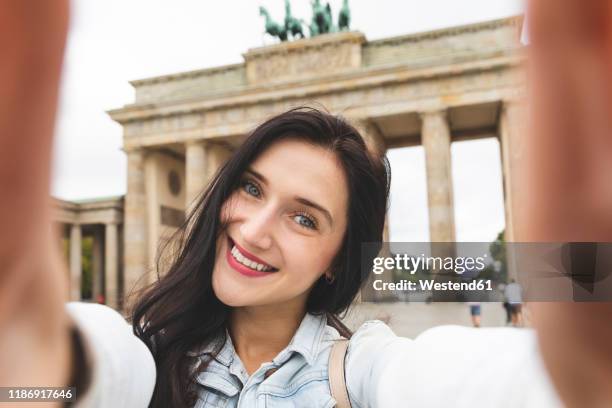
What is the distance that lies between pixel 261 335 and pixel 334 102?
54.4 ft

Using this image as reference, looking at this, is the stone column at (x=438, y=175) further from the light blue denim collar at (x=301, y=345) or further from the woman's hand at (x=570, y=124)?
the woman's hand at (x=570, y=124)

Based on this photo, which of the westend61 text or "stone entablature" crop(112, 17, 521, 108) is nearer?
the westend61 text

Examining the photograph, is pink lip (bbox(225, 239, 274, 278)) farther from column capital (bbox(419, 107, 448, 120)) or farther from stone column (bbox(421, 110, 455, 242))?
column capital (bbox(419, 107, 448, 120))

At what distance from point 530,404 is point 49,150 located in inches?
17.7

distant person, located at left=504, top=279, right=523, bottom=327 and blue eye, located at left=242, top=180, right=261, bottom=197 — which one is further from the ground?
blue eye, located at left=242, top=180, right=261, bottom=197

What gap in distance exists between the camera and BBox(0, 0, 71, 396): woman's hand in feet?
0.98

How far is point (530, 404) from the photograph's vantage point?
1.67 feet

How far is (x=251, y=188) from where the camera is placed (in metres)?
1.30

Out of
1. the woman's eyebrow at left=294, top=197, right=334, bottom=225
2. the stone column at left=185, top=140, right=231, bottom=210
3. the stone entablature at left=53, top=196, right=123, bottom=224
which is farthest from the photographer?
the stone entablature at left=53, top=196, right=123, bottom=224

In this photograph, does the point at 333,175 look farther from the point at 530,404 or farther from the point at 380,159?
the point at 530,404

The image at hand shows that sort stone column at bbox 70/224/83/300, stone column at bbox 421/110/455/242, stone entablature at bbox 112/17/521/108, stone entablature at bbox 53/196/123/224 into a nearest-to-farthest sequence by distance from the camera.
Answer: stone entablature at bbox 112/17/521/108 < stone column at bbox 421/110/455/242 < stone column at bbox 70/224/83/300 < stone entablature at bbox 53/196/123/224

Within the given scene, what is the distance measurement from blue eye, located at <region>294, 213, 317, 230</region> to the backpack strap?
0.27 m

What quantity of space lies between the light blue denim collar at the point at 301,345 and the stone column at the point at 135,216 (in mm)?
19889

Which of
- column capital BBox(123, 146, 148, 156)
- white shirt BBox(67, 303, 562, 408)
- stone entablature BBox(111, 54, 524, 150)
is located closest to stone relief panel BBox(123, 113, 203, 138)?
stone entablature BBox(111, 54, 524, 150)
